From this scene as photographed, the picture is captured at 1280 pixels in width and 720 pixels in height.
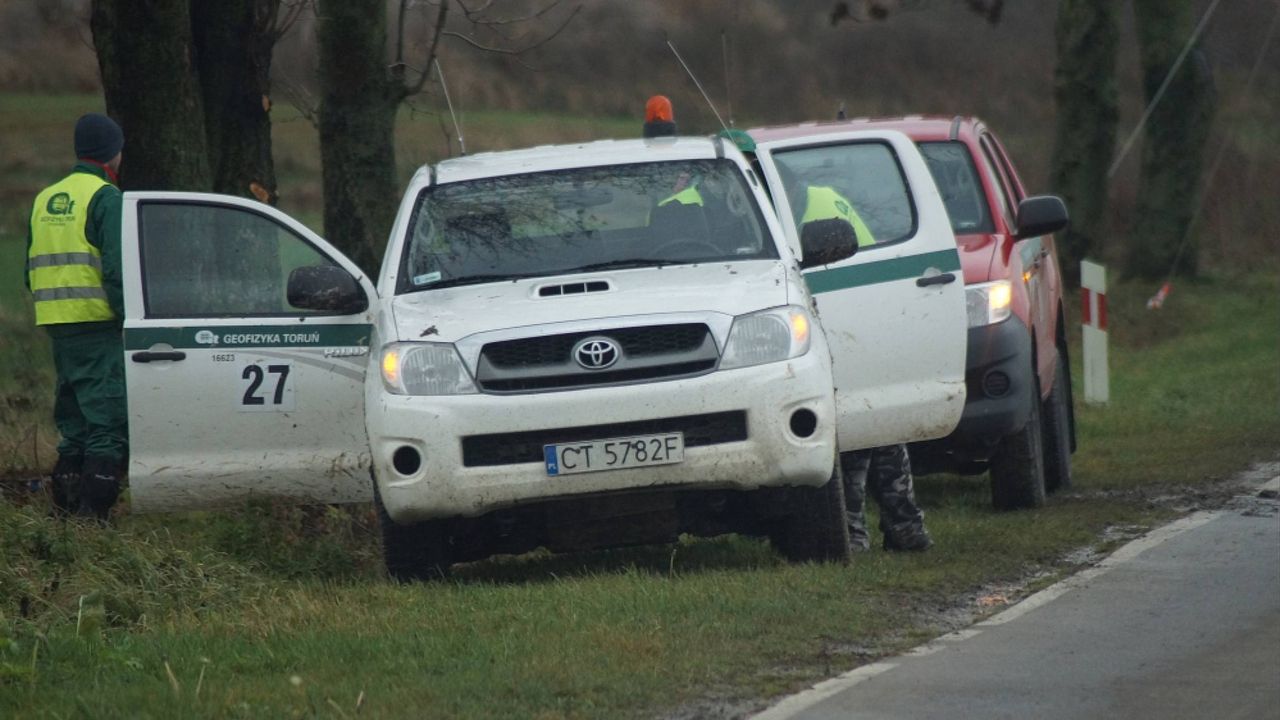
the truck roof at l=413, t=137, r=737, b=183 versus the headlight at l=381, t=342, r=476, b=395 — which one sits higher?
the truck roof at l=413, t=137, r=737, b=183

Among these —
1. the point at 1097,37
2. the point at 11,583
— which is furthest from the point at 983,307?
the point at 1097,37

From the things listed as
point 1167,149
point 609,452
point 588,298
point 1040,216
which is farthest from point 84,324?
point 1167,149

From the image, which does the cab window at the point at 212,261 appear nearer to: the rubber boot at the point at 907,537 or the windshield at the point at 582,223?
the windshield at the point at 582,223

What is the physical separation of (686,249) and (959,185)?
360cm

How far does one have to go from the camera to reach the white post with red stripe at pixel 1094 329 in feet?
60.3

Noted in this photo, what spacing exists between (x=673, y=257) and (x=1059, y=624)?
241 cm

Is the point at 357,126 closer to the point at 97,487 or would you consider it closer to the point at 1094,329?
the point at 97,487

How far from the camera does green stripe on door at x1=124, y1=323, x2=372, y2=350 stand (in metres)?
9.72

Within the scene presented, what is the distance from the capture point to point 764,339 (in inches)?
342

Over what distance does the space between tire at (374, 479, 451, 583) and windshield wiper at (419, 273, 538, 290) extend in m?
0.95

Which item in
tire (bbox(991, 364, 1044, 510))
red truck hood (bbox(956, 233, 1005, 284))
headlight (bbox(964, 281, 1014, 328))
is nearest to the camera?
headlight (bbox(964, 281, 1014, 328))

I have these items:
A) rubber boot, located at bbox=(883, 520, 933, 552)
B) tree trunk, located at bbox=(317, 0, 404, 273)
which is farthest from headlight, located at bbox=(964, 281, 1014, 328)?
tree trunk, located at bbox=(317, 0, 404, 273)

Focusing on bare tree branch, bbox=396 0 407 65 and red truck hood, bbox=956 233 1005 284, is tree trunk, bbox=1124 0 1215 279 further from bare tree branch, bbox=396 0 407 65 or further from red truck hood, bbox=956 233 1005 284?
red truck hood, bbox=956 233 1005 284

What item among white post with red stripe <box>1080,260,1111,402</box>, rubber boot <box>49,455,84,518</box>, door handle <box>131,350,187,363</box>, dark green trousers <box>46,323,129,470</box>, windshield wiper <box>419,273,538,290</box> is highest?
windshield wiper <box>419,273,538,290</box>
